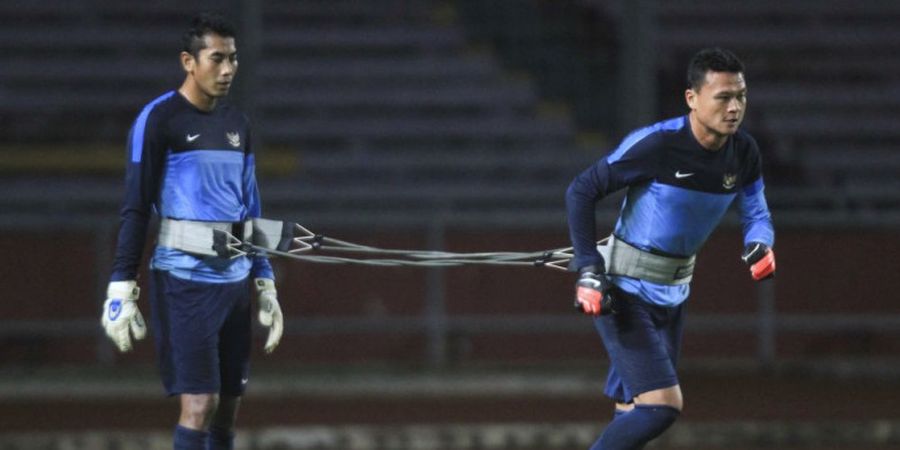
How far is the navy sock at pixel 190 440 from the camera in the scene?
22.7 feet

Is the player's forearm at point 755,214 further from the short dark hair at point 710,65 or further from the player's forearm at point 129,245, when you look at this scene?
the player's forearm at point 129,245

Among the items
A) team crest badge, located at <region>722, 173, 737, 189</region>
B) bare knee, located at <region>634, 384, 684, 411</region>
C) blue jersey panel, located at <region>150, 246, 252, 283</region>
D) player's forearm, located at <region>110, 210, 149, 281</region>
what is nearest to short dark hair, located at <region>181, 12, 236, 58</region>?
player's forearm, located at <region>110, 210, 149, 281</region>

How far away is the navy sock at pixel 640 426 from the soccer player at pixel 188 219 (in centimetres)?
170

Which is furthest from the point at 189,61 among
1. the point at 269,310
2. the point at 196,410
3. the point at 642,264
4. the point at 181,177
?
the point at 642,264

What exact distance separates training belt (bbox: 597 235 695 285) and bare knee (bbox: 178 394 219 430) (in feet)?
5.81

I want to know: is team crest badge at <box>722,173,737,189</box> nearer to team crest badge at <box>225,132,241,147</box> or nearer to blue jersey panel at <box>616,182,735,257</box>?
blue jersey panel at <box>616,182,735,257</box>

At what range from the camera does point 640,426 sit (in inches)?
262

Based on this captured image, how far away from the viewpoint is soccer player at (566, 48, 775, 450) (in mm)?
6609

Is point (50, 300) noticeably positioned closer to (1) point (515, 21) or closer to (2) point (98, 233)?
(2) point (98, 233)

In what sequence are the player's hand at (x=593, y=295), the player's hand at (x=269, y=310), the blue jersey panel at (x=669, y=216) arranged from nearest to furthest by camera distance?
the player's hand at (x=593, y=295) → the blue jersey panel at (x=669, y=216) → the player's hand at (x=269, y=310)

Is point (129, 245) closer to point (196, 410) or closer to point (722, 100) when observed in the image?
point (196, 410)

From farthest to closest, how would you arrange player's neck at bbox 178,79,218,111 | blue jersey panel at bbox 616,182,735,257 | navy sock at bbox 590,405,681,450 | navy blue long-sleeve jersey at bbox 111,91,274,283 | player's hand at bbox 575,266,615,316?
player's neck at bbox 178,79,218,111, navy blue long-sleeve jersey at bbox 111,91,274,283, blue jersey panel at bbox 616,182,735,257, navy sock at bbox 590,405,681,450, player's hand at bbox 575,266,615,316

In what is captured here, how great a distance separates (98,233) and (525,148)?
482cm

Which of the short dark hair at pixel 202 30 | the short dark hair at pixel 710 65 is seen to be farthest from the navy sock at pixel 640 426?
the short dark hair at pixel 202 30
